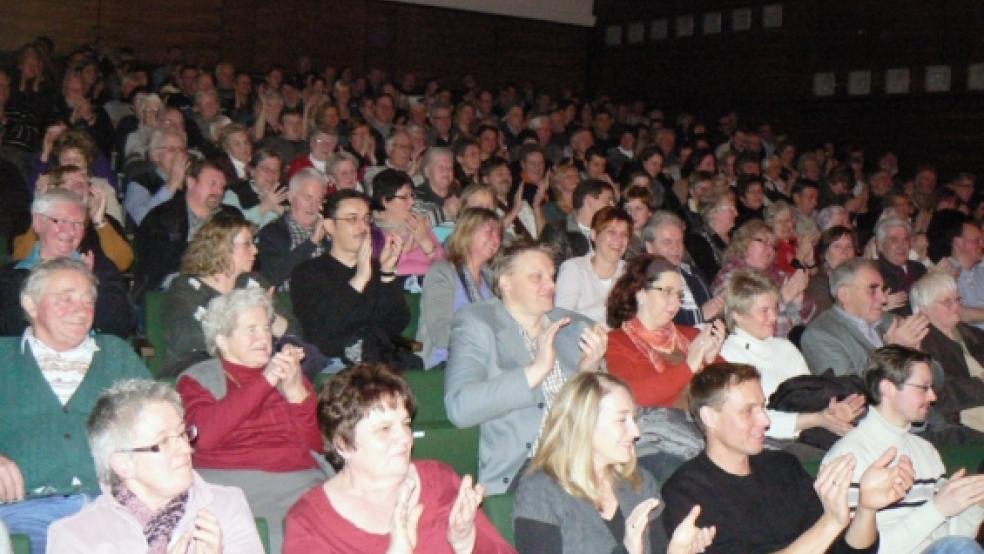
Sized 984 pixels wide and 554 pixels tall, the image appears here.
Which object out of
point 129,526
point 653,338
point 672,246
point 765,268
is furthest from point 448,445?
point 765,268

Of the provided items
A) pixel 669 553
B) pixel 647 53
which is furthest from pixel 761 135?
pixel 669 553

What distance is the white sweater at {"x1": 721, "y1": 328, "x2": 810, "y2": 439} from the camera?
404 cm

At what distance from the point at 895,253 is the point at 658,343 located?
269 cm

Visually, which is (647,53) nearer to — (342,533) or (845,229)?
(845,229)

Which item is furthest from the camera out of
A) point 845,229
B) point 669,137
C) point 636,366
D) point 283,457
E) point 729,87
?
point 729,87

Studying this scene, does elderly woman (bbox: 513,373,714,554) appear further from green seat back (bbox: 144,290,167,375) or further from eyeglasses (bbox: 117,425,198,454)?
green seat back (bbox: 144,290,167,375)

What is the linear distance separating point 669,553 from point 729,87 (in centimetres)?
1032

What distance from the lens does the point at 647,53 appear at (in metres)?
13.2

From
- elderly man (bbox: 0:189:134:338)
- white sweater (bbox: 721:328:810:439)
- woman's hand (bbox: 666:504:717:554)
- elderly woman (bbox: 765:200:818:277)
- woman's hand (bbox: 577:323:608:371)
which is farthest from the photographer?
elderly woman (bbox: 765:200:818:277)

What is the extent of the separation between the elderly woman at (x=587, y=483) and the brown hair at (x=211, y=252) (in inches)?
60.9

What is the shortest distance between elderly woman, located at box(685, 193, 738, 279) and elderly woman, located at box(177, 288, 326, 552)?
3454mm

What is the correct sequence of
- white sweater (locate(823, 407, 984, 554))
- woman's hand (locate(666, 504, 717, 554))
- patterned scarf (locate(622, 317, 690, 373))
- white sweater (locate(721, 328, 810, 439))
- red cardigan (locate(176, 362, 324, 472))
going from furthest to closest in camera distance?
1. white sweater (locate(721, 328, 810, 439))
2. patterned scarf (locate(622, 317, 690, 373))
3. white sweater (locate(823, 407, 984, 554))
4. red cardigan (locate(176, 362, 324, 472))
5. woman's hand (locate(666, 504, 717, 554))

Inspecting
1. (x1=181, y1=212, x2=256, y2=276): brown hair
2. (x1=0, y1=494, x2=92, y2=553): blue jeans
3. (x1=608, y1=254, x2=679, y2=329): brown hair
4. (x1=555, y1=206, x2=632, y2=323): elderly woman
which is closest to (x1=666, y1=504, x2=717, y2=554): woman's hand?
(x1=608, y1=254, x2=679, y2=329): brown hair

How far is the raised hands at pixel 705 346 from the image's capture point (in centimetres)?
364
